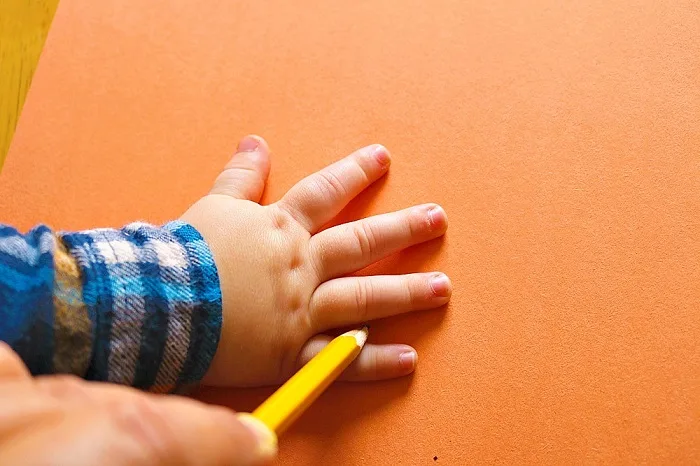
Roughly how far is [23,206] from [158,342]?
0.66 feet

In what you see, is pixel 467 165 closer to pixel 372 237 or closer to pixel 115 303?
pixel 372 237

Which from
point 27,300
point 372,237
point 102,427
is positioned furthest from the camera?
point 372,237

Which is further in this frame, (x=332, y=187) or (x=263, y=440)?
(x=332, y=187)

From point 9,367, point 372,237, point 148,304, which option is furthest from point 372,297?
point 9,367

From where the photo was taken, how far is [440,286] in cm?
44

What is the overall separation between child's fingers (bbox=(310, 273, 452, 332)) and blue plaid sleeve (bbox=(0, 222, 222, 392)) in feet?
0.24

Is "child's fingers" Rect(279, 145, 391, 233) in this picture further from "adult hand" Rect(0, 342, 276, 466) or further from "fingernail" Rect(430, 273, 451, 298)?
"adult hand" Rect(0, 342, 276, 466)

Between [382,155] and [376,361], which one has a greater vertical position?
[382,155]

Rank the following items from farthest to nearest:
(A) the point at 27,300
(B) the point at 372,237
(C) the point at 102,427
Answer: (B) the point at 372,237, (A) the point at 27,300, (C) the point at 102,427

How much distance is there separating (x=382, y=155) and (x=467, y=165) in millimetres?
63

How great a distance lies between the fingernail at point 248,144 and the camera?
0.49 m

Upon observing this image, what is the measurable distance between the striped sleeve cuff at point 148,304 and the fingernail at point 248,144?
101mm

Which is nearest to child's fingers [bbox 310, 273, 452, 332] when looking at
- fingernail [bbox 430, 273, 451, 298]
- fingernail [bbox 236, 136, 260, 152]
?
fingernail [bbox 430, 273, 451, 298]

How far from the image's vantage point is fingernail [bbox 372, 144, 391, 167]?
475 mm
